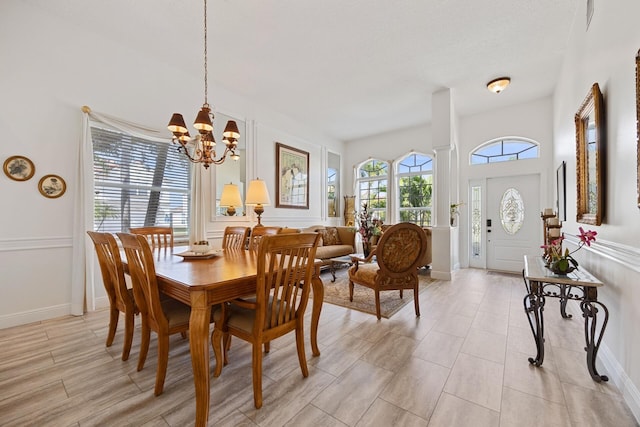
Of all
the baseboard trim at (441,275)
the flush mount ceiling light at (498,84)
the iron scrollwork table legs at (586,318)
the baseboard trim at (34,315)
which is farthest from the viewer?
the baseboard trim at (441,275)

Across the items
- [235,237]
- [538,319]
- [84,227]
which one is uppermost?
[84,227]

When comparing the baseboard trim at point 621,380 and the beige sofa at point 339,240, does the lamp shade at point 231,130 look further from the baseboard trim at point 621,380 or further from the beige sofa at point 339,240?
the baseboard trim at point 621,380

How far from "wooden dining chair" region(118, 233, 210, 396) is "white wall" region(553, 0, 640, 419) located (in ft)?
A: 8.63

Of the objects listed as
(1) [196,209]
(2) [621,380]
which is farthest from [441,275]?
(1) [196,209]

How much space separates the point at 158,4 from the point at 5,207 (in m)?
2.51

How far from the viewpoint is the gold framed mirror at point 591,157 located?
6.30 ft

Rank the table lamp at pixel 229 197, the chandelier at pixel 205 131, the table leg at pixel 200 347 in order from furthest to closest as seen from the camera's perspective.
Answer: the table lamp at pixel 229 197 < the chandelier at pixel 205 131 < the table leg at pixel 200 347

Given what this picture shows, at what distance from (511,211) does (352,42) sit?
14.3 ft

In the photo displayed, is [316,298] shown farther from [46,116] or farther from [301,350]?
[46,116]

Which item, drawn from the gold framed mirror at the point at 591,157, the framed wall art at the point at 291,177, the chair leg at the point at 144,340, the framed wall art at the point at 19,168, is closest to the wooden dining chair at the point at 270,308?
the chair leg at the point at 144,340

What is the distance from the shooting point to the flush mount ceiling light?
389cm

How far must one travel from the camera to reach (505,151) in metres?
5.12

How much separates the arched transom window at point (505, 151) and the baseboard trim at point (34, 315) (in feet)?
22.7

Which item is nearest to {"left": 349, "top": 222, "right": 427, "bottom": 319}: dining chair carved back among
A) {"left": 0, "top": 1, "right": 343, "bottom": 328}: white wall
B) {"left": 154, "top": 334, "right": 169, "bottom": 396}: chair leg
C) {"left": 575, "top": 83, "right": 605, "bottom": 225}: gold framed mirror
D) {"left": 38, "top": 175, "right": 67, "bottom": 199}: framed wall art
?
{"left": 575, "top": 83, "right": 605, "bottom": 225}: gold framed mirror
